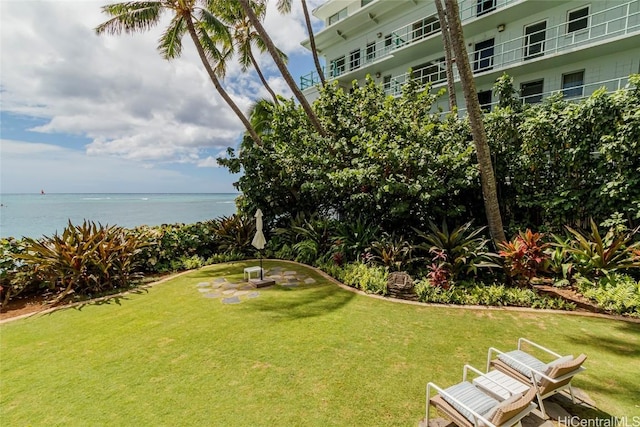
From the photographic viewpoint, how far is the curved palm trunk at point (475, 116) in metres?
6.28

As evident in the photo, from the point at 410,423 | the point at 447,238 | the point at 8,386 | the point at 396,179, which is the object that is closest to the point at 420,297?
the point at 447,238

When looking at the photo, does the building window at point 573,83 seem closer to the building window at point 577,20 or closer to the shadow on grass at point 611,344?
the building window at point 577,20

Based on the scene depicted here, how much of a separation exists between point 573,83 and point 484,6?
5813 mm

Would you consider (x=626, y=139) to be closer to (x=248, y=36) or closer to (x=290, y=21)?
(x=290, y=21)

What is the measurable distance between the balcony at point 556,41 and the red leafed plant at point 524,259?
6465mm

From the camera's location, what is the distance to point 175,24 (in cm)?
1181

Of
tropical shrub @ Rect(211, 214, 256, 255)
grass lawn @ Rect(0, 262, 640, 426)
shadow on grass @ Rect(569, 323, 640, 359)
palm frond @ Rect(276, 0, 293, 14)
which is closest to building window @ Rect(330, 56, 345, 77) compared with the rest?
palm frond @ Rect(276, 0, 293, 14)

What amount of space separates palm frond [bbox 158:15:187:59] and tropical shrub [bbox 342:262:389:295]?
11318 millimetres

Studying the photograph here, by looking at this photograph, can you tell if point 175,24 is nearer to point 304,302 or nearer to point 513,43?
point 304,302

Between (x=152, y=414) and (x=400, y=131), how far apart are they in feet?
27.3

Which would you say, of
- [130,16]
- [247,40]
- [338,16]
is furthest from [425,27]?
[130,16]

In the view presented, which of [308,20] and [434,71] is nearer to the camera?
[308,20]

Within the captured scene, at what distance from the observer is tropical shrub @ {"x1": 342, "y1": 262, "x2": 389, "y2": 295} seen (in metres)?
6.96

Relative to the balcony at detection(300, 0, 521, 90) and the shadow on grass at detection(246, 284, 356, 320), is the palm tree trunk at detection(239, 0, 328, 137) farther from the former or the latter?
the balcony at detection(300, 0, 521, 90)
